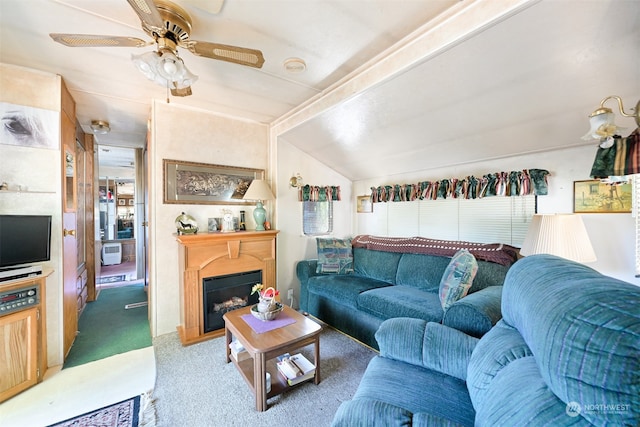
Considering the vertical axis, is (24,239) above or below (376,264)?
above

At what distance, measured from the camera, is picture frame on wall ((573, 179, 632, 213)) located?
75.2 inches

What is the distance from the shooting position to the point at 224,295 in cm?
296

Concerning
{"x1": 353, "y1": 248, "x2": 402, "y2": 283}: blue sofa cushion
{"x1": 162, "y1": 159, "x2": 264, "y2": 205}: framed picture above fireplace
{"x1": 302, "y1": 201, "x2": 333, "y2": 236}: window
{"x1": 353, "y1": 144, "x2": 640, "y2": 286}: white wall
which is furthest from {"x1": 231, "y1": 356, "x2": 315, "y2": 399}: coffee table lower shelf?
{"x1": 353, "y1": 144, "x2": 640, "y2": 286}: white wall

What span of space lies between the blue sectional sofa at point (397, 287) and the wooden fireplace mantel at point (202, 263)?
73cm

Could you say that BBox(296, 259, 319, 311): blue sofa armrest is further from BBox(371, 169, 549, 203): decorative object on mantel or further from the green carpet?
the green carpet

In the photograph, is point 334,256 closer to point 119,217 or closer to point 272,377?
point 272,377

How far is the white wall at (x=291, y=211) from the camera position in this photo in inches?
140

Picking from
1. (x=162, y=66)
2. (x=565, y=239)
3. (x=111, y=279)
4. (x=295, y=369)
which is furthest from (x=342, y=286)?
(x=111, y=279)

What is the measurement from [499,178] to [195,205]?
130 inches

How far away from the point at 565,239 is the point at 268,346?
6.80 feet

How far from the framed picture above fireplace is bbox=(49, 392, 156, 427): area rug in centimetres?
188

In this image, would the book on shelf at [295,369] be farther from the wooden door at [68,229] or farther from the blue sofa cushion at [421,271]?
the wooden door at [68,229]
